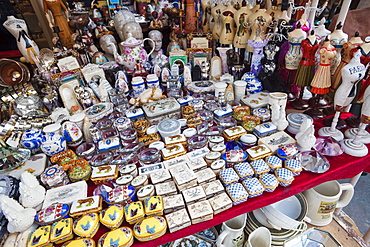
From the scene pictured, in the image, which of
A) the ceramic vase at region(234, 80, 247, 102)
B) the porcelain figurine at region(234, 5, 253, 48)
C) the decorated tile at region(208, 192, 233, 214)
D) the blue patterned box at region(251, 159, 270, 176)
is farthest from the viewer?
the porcelain figurine at region(234, 5, 253, 48)

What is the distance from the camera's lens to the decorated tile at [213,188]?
0.91 meters

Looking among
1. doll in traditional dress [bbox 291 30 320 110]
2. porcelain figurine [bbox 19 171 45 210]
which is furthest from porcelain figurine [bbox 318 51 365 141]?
porcelain figurine [bbox 19 171 45 210]

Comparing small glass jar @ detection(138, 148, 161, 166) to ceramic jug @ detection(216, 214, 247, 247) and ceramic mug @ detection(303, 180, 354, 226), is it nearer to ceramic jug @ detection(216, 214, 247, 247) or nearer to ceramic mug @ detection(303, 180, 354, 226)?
ceramic jug @ detection(216, 214, 247, 247)

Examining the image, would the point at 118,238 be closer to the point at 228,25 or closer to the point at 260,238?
the point at 260,238

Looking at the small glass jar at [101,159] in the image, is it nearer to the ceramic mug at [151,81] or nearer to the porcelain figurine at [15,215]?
the porcelain figurine at [15,215]

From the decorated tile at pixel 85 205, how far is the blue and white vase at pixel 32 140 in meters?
0.46

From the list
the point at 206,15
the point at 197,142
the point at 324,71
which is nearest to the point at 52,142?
the point at 197,142

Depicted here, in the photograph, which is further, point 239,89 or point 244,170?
point 239,89

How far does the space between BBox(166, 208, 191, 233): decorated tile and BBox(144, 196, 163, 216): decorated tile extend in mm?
45

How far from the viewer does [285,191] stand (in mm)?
969

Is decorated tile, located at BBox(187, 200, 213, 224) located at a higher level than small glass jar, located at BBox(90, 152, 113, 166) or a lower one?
lower

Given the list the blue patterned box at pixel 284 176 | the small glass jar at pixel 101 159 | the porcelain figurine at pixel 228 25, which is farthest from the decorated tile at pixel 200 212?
the porcelain figurine at pixel 228 25

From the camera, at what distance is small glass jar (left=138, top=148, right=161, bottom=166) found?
103 cm

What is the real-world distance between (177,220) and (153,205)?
0.36 ft
